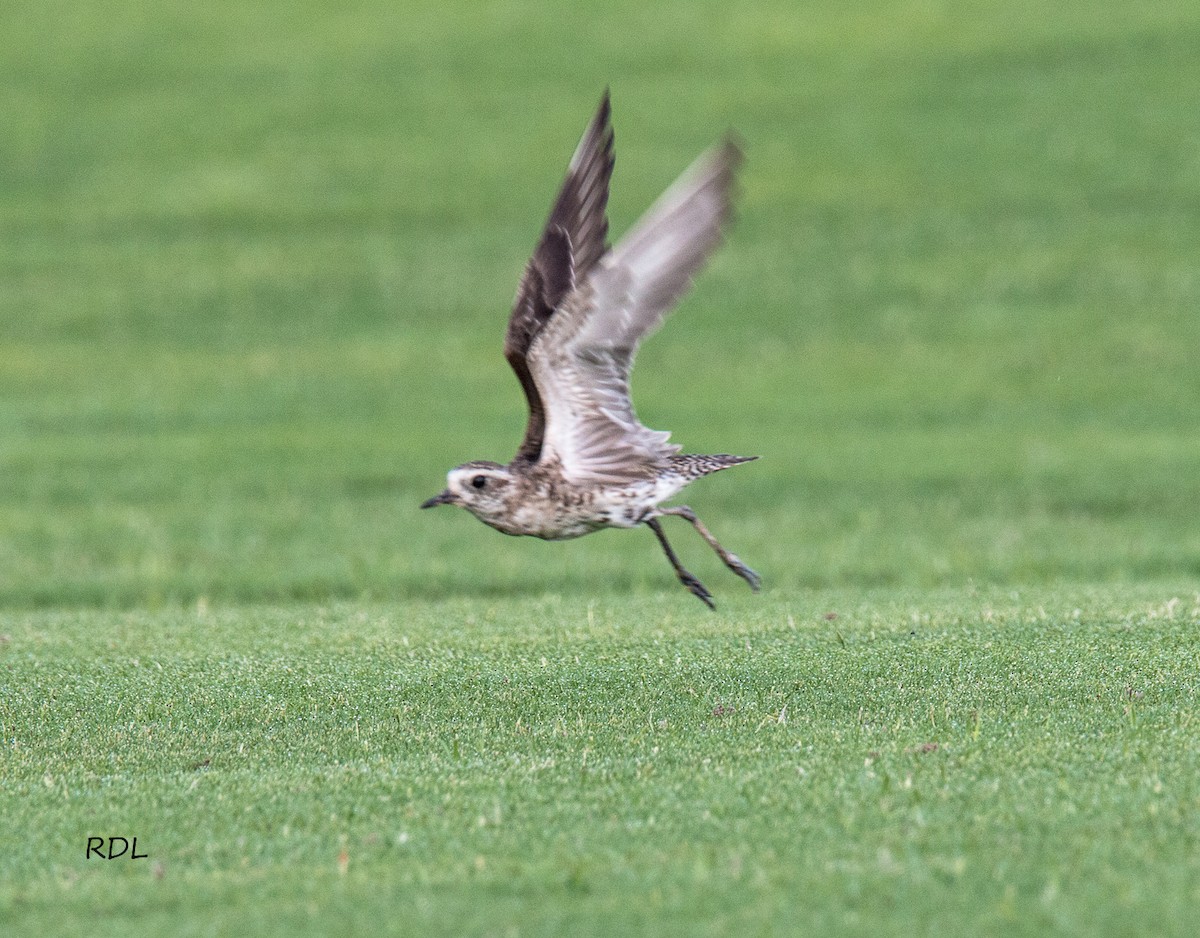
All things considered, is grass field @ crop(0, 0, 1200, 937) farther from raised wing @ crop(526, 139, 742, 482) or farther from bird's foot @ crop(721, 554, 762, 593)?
raised wing @ crop(526, 139, 742, 482)

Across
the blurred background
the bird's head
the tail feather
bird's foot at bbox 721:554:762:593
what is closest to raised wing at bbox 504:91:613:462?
the bird's head

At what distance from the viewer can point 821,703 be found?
8672 mm

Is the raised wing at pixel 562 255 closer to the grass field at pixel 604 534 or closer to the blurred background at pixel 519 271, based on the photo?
the grass field at pixel 604 534

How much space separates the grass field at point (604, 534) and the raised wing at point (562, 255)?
1572mm

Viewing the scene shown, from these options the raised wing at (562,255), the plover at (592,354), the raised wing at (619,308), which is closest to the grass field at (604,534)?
the plover at (592,354)

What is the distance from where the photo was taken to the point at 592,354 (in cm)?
973

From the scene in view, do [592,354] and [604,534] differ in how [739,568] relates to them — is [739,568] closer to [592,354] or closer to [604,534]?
[592,354]

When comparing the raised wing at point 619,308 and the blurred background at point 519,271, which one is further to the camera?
the blurred background at point 519,271

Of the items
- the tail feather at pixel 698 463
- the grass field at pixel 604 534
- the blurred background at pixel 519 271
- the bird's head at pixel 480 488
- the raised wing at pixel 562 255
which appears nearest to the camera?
the grass field at pixel 604 534

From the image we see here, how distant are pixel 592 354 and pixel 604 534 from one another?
946 centimetres

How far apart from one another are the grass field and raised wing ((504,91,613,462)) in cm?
157

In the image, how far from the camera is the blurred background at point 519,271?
57.6 feet

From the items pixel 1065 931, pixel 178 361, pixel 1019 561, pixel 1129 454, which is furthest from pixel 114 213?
pixel 1065 931

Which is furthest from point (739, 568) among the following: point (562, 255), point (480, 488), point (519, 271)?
point (519, 271)
